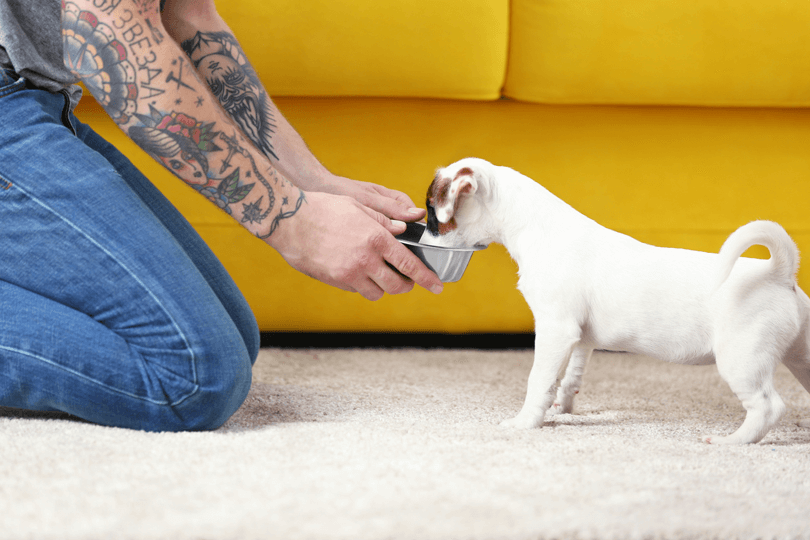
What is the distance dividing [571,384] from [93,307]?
756 millimetres

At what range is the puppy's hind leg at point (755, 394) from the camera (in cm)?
98

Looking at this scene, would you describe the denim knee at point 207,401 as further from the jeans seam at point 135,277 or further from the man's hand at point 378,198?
the man's hand at point 378,198

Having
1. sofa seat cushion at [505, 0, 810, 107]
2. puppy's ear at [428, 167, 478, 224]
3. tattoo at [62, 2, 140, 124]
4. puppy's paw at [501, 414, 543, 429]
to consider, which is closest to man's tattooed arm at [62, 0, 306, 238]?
tattoo at [62, 2, 140, 124]

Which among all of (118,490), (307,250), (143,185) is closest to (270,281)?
(143,185)

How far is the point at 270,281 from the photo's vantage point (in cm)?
160

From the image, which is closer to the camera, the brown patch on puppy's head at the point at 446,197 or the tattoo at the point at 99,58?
the tattoo at the point at 99,58

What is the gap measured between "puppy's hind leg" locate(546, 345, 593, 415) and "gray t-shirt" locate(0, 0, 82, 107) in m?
0.93

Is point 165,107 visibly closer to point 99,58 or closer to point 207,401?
point 99,58

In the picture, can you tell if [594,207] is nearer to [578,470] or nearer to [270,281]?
[270,281]

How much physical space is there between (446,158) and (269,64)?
1.43ft

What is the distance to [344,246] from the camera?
41.6 inches

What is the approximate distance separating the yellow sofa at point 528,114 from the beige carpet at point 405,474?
42cm

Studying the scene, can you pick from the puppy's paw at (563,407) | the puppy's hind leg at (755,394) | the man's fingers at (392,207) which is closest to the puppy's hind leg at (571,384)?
the puppy's paw at (563,407)

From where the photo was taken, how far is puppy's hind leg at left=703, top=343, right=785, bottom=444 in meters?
0.98
